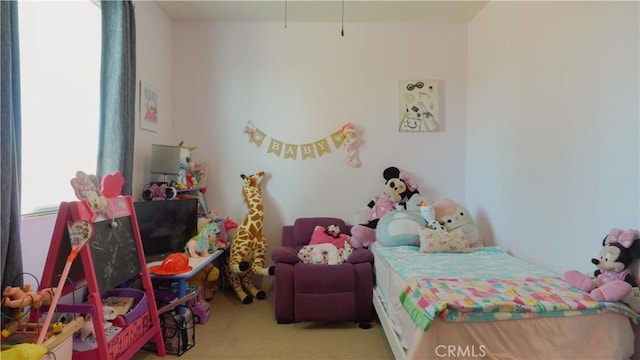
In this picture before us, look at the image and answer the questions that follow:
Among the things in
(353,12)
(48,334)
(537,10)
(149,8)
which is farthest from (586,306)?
(149,8)

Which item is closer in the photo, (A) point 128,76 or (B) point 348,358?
(B) point 348,358

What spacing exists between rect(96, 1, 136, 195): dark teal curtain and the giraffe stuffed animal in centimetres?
104

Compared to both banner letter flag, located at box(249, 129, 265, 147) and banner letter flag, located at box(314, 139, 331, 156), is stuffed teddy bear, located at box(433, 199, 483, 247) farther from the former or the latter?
banner letter flag, located at box(249, 129, 265, 147)

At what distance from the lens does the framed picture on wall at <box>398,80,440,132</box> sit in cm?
334

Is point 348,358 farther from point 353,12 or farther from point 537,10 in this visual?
point 353,12

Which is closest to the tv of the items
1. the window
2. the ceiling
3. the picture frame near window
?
the window

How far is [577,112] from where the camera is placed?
198 cm

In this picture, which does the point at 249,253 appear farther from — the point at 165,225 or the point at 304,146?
the point at 304,146

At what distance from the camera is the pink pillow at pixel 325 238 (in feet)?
9.56

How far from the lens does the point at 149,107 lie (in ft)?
9.41

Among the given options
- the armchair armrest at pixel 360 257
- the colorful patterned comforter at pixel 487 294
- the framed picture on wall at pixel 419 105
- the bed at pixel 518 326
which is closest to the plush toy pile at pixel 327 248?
the armchair armrest at pixel 360 257

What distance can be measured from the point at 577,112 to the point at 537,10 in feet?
2.80

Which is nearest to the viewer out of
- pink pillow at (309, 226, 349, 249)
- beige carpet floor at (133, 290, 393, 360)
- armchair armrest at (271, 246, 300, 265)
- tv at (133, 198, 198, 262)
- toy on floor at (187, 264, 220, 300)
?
beige carpet floor at (133, 290, 393, 360)

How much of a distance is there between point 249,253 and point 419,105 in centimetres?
220
